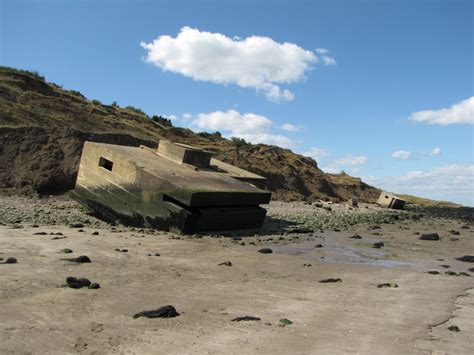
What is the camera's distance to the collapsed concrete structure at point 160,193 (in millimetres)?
12281

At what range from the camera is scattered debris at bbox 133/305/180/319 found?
5224 millimetres

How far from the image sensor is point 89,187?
14.9 m

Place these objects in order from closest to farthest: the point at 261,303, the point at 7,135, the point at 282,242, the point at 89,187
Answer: the point at 261,303
the point at 282,242
the point at 89,187
the point at 7,135

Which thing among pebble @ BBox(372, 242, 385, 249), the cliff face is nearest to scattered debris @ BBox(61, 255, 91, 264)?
pebble @ BBox(372, 242, 385, 249)

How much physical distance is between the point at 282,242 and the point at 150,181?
143 inches

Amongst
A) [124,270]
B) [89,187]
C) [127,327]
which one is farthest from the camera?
[89,187]

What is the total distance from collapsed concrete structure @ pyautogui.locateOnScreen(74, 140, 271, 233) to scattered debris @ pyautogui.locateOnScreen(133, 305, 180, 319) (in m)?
6.66

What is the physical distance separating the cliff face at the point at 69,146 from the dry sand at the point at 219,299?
8088 millimetres

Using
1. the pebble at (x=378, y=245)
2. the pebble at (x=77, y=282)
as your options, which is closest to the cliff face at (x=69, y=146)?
the pebble at (x=378, y=245)

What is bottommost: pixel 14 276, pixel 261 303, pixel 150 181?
pixel 14 276

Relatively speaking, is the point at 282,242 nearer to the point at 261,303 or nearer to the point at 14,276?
the point at 261,303

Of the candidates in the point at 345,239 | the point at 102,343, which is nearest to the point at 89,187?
the point at 345,239

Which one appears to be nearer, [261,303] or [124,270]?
[261,303]

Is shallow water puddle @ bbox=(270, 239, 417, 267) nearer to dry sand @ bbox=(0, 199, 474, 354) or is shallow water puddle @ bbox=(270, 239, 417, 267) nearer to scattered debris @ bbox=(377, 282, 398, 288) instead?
dry sand @ bbox=(0, 199, 474, 354)
